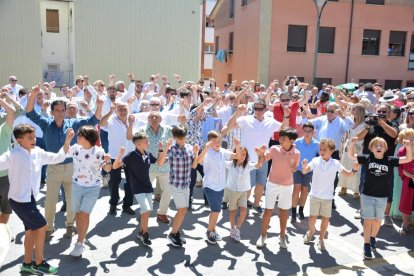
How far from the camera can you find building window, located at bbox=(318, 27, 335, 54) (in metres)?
24.4

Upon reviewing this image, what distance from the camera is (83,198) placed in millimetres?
5145

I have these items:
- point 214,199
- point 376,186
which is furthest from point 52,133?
point 376,186

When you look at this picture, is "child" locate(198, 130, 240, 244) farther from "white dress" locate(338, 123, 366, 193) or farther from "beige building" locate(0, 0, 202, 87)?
"beige building" locate(0, 0, 202, 87)

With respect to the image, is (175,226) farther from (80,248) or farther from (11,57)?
(11,57)

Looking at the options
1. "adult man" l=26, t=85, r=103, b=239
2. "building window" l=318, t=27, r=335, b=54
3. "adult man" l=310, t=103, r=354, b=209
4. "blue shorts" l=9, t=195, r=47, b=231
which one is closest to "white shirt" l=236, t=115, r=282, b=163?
"adult man" l=310, t=103, r=354, b=209

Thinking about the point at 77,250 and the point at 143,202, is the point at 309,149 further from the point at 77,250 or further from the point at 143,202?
the point at 77,250

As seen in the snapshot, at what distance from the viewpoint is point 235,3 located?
29.4m

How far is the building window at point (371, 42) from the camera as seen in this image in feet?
82.5

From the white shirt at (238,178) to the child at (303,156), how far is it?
3.77 ft

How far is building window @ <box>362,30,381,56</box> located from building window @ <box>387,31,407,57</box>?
2.78 ft

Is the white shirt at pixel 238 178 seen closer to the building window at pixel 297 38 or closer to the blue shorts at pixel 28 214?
the blue shorts at pixel 28 214

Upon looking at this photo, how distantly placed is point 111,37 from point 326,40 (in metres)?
12.8

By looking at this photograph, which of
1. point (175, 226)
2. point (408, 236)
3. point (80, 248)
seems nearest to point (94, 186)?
point (80, 248)

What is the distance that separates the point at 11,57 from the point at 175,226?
643 inches
